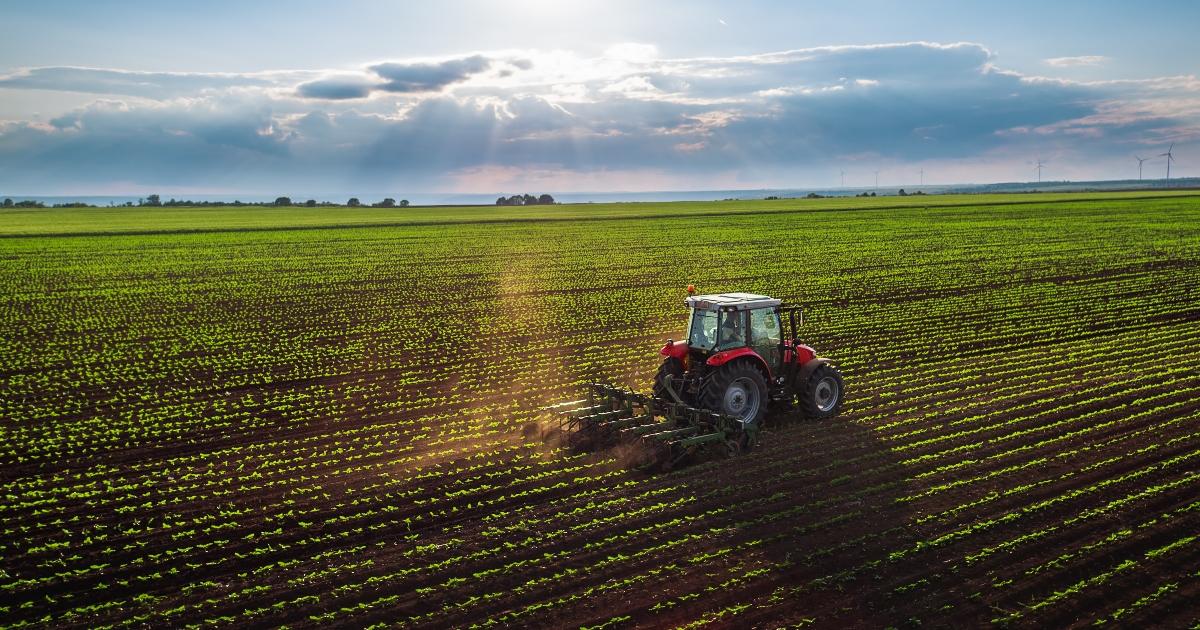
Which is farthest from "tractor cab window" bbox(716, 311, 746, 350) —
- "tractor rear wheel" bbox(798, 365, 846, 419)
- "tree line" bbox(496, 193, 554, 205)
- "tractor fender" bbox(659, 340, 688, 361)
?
"tree line" bbox(496, 193, 554, 205)

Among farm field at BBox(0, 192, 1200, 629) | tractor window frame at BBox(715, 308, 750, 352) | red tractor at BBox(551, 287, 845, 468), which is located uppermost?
tractor window frame at BBox(715, 308, 750, 352)

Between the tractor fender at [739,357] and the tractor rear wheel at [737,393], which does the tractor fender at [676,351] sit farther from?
the tractor rear wheel at [737,393]

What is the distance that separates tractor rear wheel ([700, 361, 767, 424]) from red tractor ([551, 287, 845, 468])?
0.02 m

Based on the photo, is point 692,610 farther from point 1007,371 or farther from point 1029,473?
point 1007,371

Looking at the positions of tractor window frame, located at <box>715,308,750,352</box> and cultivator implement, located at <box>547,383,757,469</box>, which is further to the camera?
tractor window frame, located at <box>715,308,750,352</box>

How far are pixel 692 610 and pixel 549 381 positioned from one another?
10.5m

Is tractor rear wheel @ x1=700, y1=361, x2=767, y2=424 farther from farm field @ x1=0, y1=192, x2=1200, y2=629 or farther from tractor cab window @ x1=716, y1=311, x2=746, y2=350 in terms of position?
farm field @ x1=0, y1=192, x2=1200, y2=629

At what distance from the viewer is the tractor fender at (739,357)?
1383 cm

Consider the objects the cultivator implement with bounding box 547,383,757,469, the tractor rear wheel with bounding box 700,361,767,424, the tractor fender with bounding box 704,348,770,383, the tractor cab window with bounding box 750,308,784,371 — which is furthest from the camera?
the tractor cab window with bounding box 750,308,784,371

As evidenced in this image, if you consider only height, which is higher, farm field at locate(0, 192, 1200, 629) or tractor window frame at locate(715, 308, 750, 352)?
tractor window frame at locate(715, 308, 750, 352)

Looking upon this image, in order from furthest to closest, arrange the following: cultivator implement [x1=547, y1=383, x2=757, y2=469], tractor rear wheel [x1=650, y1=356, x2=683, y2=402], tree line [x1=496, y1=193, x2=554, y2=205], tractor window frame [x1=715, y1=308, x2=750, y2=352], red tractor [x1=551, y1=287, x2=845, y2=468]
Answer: tree line [x1=496, y1=193, x2=554, y2=205] → tractor rear wheel [x1=650, y1=356, x2=683, y2=402] → tractor window frame [x1=715, y1=308, x2=750, y2=352] → red tractor [x1=551, y1=287, x2=845, y2=468] → cultivator implement [x1=547, y1=383, x2=757, y2=469]

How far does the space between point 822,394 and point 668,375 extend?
3037 mm

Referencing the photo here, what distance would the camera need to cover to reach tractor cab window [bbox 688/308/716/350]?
14.3 metres

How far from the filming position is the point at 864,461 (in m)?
13.2
